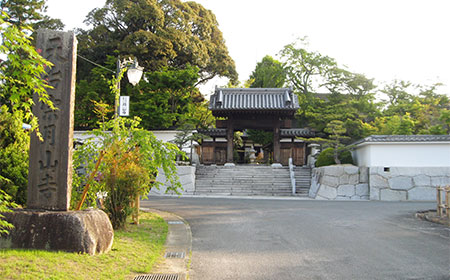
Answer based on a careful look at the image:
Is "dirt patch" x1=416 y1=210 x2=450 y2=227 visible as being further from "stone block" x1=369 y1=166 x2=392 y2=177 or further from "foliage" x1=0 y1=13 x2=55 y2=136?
"foliage" x1=0 y1=13 x2=55 y2=136

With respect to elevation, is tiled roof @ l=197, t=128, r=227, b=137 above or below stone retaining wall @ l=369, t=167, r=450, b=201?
above

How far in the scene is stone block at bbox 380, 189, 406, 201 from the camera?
16469mm

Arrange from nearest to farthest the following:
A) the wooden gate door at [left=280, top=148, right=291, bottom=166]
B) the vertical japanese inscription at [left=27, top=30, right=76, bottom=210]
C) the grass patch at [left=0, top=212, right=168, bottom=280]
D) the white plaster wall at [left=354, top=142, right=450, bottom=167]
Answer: the grass patch at [left=0, top=212, right=168, bottom=280], the vertical japanese inscription at [left=27, top=30, right=76, bottom=210], the white plaster wall at [left=354, top=142, right=450, bottom=167], the wooden gate door at [left=280, top=148, right=291, bottom=166]

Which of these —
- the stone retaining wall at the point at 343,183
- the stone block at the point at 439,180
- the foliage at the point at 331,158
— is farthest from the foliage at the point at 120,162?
the stone block at the point at 439,180

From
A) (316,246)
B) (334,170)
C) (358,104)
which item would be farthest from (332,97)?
(316,246)

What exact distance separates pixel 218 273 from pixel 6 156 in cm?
428

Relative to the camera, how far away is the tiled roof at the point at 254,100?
21.8 metres

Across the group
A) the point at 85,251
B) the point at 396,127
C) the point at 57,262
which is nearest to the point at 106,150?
the point at 85,251

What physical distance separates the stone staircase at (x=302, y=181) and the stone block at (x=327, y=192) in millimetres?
1235

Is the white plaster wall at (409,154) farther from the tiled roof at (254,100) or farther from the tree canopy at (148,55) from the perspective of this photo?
the tree canopy at (148,55)

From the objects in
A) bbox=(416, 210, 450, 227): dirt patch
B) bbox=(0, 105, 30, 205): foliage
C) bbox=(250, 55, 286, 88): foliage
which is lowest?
bbox=(416, 210, 450, 227): dirt patch

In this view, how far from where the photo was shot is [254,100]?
2309 centimetres

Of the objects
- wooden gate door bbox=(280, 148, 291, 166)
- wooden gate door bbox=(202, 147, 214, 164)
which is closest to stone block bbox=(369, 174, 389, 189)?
wooden gate door bbox=(280, 148, 291, 166)

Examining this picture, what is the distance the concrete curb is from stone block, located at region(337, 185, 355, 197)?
1013 cm
